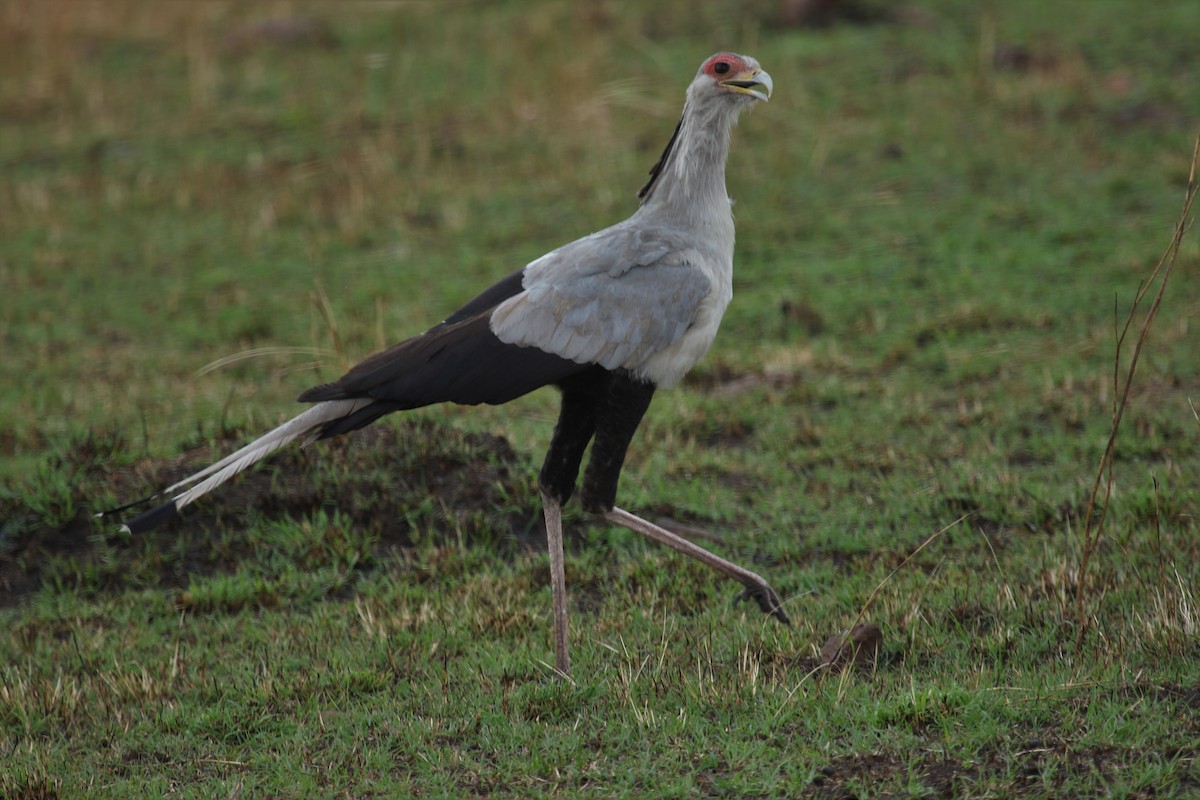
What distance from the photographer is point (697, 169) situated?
490 centimetres

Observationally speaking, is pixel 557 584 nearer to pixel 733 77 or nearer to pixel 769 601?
pixel 769 601

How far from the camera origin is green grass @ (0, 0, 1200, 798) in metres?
4.11

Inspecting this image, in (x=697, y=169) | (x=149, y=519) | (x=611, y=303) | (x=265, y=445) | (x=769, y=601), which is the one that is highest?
(x=697, y=169)

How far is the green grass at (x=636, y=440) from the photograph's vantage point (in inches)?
162

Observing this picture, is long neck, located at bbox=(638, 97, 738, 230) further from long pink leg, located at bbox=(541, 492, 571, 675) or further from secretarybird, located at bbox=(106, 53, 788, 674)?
long pink leg, located at bbox=(541, 492, 571, 675)

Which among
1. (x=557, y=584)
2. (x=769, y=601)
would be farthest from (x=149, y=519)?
(x=769, y=601)

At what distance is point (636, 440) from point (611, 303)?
2381 millimetres

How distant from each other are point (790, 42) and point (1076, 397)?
20.7 ft

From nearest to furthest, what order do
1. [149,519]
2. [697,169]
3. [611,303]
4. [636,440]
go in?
1. [149,519]
2. [611,303]
3. [697,169]
4. [636,440]

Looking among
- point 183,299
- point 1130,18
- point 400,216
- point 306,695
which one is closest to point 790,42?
point 1130,18

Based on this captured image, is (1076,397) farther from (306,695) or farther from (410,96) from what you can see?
(410,96)

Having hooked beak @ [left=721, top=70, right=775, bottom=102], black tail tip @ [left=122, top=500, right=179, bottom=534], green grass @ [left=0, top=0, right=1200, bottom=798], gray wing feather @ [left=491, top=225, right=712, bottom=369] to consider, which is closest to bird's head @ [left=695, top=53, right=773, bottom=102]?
hooked beak @ [left=721, top=70, right=775, bottom=102]

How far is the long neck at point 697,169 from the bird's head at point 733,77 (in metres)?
0.06

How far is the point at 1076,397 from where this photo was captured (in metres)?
6.97
